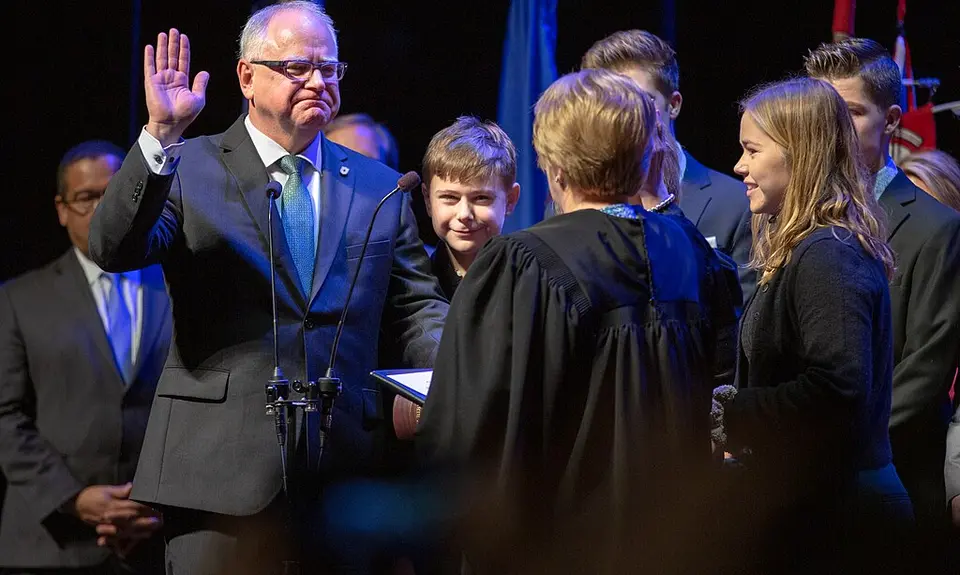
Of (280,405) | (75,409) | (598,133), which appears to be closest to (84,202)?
(75,409)

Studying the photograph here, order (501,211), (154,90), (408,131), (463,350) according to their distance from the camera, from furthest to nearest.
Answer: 1. (408,131)
2. (501,211)
3. (154,90)
4. (463,350)

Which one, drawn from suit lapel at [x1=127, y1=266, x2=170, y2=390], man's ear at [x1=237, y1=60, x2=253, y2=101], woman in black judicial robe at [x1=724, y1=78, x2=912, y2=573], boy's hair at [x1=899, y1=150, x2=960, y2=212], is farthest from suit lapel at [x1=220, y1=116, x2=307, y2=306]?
boy's hair at [x1=899, y1=150, x2=960, y2=212]

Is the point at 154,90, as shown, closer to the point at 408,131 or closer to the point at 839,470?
the point at 839,470

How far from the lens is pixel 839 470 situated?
7.13 ft

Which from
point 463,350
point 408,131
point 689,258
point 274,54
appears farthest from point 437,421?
point 408,131

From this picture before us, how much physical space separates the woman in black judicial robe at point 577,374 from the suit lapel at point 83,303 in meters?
→ 2.11

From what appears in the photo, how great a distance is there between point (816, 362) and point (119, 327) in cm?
243

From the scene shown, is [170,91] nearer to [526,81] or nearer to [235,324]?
[235,324]

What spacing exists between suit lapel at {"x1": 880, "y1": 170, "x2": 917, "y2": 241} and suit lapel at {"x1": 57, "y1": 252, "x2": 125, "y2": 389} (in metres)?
2.40

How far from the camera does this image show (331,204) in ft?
8.72

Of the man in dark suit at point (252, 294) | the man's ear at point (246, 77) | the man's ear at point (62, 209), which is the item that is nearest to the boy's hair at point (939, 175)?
the man in dark suit at point (252, 294)

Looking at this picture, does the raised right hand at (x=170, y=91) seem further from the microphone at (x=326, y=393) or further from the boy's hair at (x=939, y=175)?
the boy's hair at (x=939, y=175)

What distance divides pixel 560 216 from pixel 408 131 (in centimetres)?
270

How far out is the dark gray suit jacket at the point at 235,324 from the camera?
2.45 m
